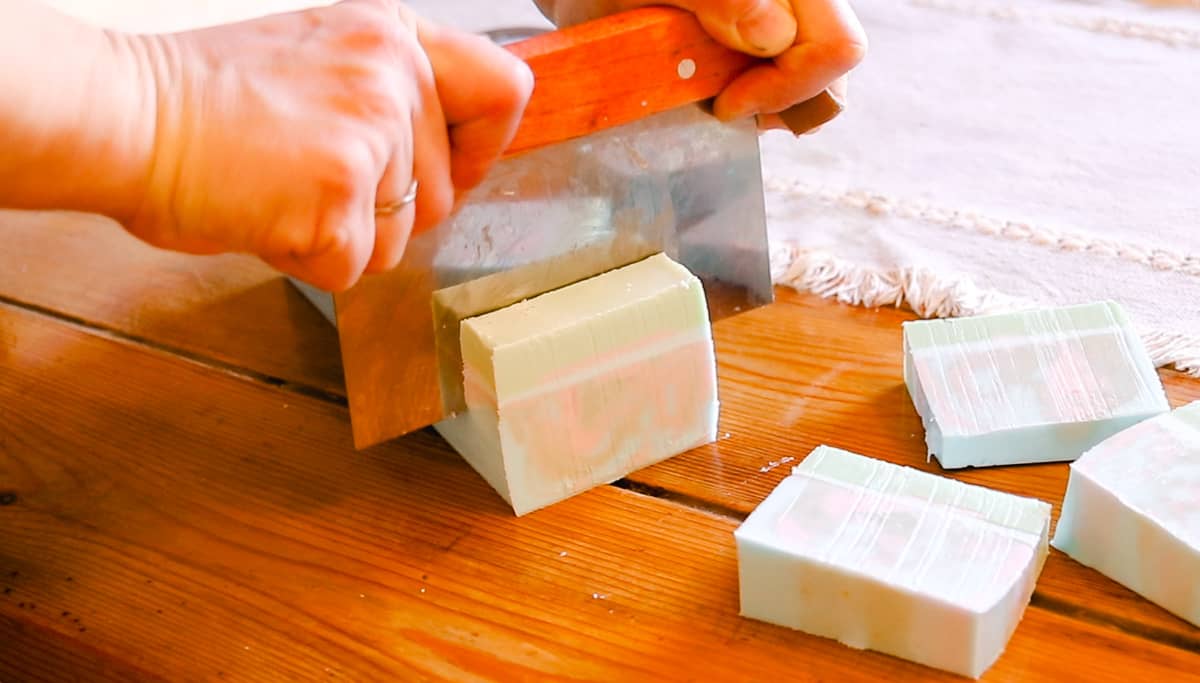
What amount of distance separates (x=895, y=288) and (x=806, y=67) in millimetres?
241

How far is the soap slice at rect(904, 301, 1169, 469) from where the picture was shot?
789mm

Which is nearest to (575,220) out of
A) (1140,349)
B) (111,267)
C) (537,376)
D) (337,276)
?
(537,376)

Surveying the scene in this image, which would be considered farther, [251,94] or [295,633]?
[295,633]

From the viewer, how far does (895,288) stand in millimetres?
995

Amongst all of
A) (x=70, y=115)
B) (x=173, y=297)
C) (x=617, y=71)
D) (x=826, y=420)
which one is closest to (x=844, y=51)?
(x=617, y=71)

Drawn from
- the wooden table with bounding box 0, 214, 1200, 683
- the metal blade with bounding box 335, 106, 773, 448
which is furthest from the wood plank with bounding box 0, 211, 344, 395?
the metal blade with bounding box 335, 106, 773, 448

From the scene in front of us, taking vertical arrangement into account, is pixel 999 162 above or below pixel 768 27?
below

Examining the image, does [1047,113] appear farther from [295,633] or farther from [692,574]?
[295,633]

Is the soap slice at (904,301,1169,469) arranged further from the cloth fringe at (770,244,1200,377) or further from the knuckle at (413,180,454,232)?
the knuckle at (413,180,454,232)

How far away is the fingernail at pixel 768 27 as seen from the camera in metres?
0.80

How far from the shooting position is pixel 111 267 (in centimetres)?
114

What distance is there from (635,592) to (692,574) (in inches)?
1.5

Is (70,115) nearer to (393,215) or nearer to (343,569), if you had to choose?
(393,215)

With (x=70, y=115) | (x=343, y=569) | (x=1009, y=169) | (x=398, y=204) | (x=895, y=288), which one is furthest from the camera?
(x=1009, y=169)
